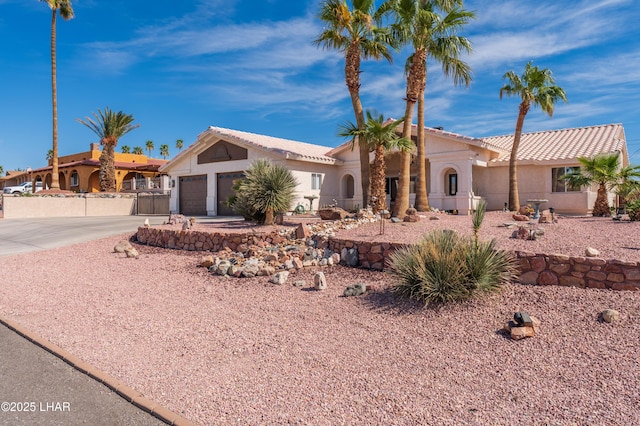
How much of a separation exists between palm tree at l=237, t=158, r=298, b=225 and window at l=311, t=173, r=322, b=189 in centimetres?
922

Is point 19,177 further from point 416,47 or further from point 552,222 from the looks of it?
point 552,222

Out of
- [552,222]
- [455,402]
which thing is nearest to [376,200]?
[552,222]

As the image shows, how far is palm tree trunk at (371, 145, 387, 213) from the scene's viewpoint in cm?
1521

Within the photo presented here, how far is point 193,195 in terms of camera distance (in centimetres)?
2833

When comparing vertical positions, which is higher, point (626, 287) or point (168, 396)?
point (626, 287)

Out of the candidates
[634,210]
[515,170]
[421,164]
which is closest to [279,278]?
[634,210]

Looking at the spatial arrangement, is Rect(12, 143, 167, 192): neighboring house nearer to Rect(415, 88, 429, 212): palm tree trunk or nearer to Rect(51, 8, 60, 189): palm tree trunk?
Rect(51, 8, 60, 189): palm tree trunk

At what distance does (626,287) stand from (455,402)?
13.5 ft

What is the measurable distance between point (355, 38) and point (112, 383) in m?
16.9

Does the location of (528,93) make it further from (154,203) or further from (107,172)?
(107,172)

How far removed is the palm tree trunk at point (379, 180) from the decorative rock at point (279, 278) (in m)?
6.80

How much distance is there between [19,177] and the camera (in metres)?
60.6

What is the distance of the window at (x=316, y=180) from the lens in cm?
2452

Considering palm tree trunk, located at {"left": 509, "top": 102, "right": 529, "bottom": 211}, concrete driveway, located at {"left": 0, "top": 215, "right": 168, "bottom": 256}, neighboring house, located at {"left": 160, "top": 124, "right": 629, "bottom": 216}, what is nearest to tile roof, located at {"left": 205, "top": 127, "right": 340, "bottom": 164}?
neighboring house, located at {"left": 160, "top": 124, "right": 629, "bottom": 216}
